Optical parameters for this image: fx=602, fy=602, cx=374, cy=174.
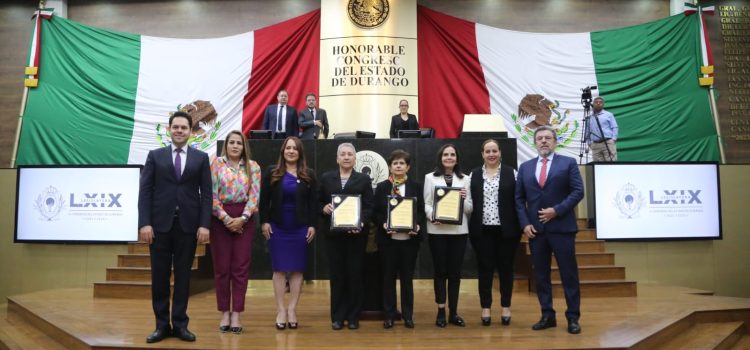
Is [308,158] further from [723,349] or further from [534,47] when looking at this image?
[534,47]

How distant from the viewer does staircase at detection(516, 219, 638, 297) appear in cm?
605

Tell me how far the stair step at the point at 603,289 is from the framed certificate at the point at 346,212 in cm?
286

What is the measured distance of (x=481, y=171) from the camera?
4.35 meters

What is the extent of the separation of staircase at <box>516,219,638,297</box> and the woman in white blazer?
214 cm

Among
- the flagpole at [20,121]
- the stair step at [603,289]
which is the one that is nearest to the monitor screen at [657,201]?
the stair step at [603,289]

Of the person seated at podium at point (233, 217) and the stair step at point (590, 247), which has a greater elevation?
the person seated at podium at point (233, 217)

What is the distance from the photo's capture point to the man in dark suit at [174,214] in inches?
146

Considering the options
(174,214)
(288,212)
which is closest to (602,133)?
(288,212)

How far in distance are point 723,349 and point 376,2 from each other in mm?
7091

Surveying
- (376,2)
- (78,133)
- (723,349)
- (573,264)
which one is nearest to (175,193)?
(573,264)

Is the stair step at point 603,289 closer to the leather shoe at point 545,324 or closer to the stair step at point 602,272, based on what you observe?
the stair step at point 602,272

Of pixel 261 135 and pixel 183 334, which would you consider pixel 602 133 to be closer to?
pixel 261 135

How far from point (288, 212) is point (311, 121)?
4.37 meters

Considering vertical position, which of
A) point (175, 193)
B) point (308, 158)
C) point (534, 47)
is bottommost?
point (175, 193)
